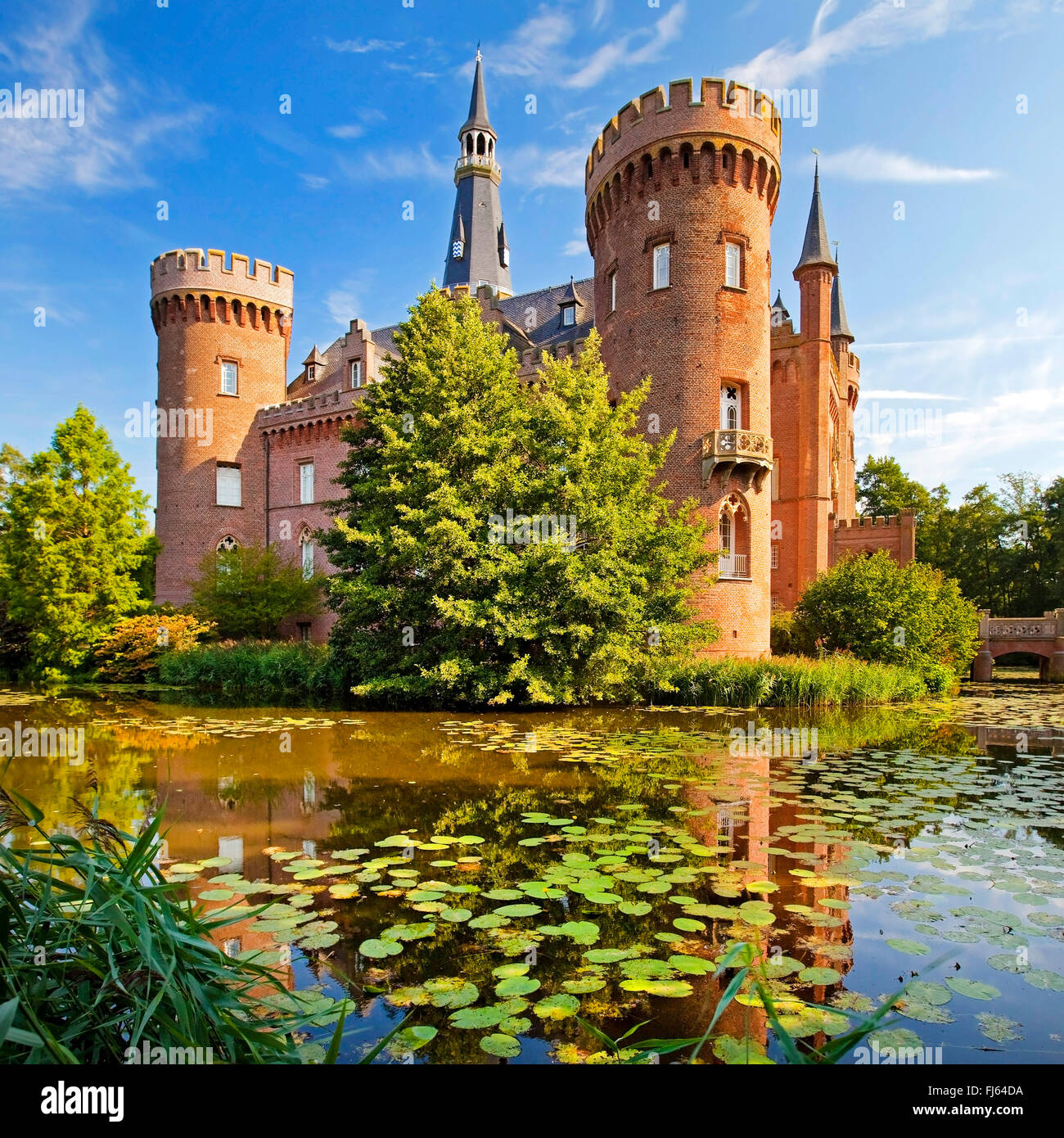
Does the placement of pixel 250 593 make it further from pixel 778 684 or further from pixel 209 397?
pixel 778 684

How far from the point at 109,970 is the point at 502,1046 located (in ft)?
4.77

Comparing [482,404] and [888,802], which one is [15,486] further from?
[888,802]

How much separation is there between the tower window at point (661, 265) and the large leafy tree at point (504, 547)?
4.61 meters

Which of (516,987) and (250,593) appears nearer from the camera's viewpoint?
(516,987)

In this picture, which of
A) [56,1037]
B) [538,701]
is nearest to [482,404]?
[538,701]

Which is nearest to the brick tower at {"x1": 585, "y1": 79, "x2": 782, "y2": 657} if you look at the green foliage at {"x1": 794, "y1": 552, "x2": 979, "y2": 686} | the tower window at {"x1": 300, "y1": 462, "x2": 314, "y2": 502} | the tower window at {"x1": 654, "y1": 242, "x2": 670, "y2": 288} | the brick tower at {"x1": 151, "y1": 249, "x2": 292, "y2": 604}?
the tower window at {"x1": 654, "y1": 242, "x2": 670, "y2": 288}

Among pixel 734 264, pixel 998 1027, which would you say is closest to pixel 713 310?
pixel 734 264

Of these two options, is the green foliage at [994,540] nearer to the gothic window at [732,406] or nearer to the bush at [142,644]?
the gothic window at [732,406]

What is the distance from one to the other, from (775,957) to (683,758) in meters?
5.19

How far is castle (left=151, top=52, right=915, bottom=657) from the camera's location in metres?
17.8

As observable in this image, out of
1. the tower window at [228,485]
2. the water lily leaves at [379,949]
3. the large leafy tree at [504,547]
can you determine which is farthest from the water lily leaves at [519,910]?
the tower window at [228,485]

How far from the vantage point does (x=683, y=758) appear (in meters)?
8.61

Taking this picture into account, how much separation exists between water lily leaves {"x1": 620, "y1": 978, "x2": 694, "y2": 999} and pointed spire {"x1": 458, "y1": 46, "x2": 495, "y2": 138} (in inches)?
1749

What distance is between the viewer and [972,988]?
323 centimetres
